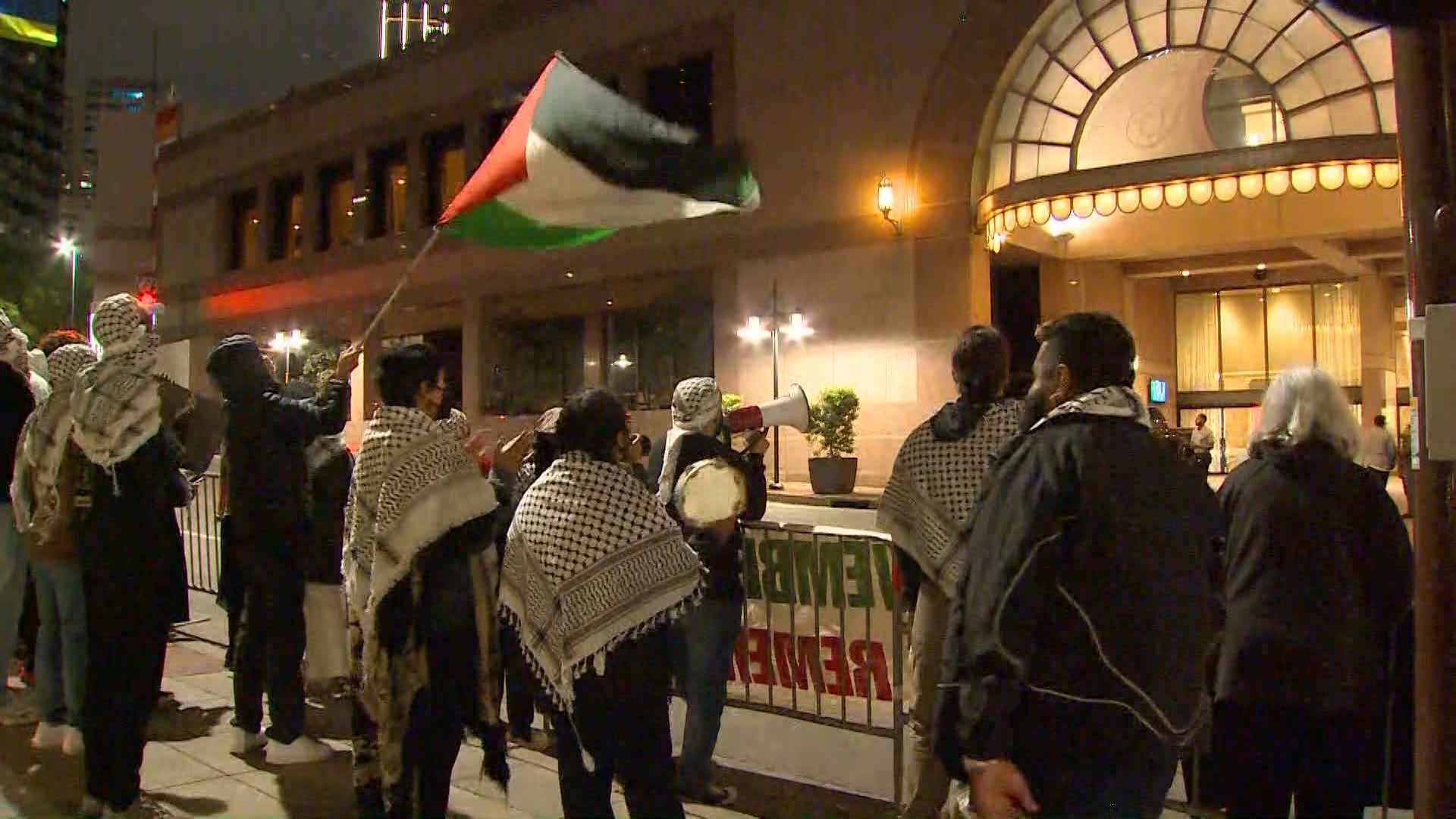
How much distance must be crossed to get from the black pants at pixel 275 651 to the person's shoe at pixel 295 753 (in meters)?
0.03

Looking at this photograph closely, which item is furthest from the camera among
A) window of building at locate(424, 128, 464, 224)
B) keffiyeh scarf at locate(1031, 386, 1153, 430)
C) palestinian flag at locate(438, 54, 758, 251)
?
window of building at locate(424, 128, 464, 224)

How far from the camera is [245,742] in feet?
19.4

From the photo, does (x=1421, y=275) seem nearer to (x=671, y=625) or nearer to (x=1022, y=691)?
(x=1022, y=691)

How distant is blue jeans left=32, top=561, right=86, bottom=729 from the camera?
5484mm

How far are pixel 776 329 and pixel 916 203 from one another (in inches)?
144

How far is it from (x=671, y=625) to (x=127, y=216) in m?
51.7

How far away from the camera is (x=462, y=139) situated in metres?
30.2

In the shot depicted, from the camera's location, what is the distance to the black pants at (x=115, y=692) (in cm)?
475

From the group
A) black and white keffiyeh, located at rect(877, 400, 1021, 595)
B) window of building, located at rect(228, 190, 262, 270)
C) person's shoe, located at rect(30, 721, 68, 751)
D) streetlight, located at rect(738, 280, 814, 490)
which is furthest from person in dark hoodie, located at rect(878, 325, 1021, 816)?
window of building, located at rect(228, 190, 262, 270)

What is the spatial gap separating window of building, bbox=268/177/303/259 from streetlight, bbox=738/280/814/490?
17608 mm

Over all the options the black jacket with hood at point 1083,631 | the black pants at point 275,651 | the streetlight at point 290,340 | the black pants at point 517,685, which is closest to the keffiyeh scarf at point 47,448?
the black pants at point 275,651

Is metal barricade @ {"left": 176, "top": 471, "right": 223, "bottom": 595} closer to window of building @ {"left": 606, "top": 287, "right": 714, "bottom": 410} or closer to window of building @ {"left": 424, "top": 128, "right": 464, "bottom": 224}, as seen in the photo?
window of building @ {"left": 606, "top": 287, "right": 714, "bottom": 410}

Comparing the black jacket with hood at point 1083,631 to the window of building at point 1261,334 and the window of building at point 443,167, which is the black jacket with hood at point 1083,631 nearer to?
the window of building at point 1261,334

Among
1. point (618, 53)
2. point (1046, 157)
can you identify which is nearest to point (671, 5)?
point (618, 53)
